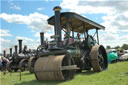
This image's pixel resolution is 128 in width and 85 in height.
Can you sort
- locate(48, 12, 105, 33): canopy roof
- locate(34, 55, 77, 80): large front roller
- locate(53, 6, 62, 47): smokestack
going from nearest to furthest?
locate(34, 55, 77, 80): large front roller
locate(53, 6, 62, 47): smokestack
locate(48, 12, 105, 33): canopy roof

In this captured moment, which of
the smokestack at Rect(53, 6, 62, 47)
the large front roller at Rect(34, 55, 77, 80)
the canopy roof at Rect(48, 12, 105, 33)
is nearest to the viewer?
the large front roller at Rect(34, 55, 77, 80)

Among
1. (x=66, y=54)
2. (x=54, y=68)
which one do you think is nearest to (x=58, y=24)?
(x=66, y=54)

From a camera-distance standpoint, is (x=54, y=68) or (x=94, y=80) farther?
(x=94, y=80)

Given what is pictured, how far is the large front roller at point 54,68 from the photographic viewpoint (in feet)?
15.5

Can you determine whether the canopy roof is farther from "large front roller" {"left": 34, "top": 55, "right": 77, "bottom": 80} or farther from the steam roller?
"large front roller" {"left": 34, "top": 55, "right": 77, "bottom": 80}

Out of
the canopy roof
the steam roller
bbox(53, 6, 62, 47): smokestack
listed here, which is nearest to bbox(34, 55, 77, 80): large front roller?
the steam roller

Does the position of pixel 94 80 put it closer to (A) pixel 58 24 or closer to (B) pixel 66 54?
(B) pixel 66 54

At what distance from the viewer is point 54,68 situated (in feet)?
15.6

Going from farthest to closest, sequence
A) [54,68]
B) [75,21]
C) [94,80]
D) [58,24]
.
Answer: [75,21]
[58,24]
[94,80]
[54,68]

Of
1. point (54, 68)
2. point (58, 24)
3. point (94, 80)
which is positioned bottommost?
point (94, 80)

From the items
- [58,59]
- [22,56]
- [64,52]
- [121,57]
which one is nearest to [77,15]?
[64,52]

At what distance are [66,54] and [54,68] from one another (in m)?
0.67

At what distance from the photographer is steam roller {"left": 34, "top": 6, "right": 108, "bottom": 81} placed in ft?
16.1

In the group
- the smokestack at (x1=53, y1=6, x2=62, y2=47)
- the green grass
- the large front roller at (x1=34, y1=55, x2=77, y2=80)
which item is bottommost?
the green grass
